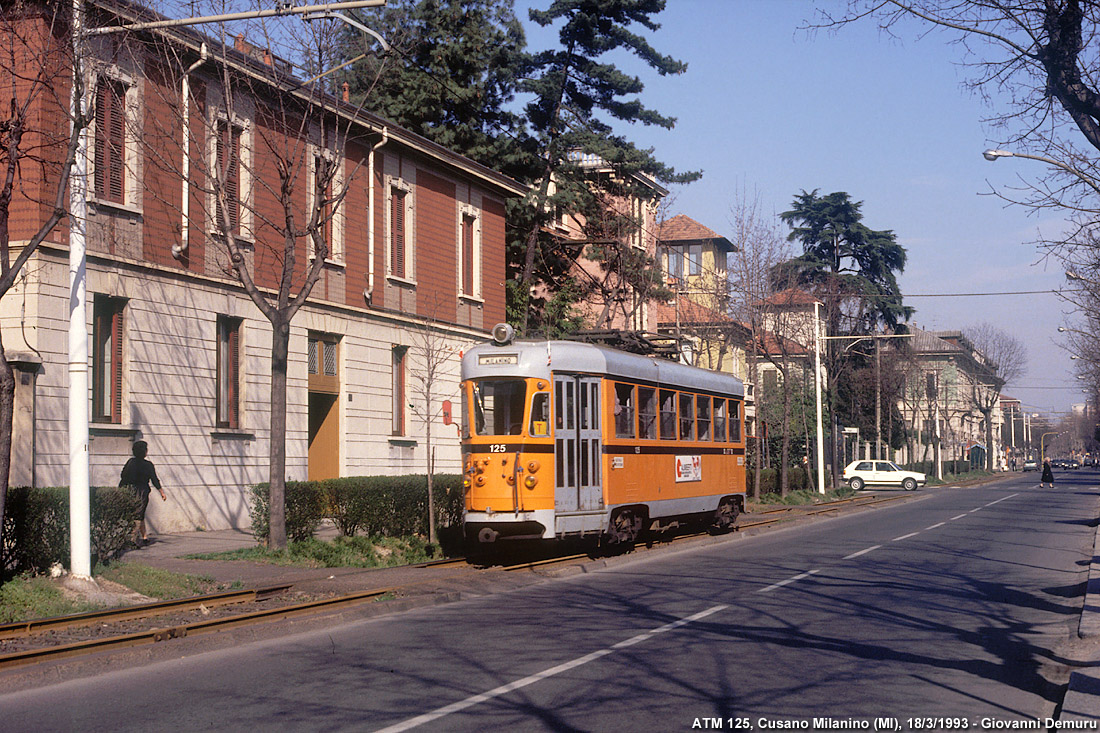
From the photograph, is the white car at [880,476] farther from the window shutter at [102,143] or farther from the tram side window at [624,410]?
the window shutter at [102,143]

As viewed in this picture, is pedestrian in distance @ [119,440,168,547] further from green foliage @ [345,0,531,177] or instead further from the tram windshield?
green foliage @ [345,0,531,177]

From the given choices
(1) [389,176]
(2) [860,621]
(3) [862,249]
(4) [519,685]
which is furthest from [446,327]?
(3) [862,249]

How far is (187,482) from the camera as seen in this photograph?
70.0 feet

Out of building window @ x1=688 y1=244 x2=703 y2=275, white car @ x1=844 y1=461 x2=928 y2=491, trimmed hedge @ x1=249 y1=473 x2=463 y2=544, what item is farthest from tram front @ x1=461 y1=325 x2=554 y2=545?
building window @ x1=688 y1=244 x2=703 y2=275

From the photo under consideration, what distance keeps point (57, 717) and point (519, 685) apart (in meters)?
3.22

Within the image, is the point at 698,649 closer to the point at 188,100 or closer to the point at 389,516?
the point at 389,516

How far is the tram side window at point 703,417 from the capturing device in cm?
2262

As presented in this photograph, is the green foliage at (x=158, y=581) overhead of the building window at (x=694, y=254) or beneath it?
beneath

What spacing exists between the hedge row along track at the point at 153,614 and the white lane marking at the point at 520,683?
393 centimetres

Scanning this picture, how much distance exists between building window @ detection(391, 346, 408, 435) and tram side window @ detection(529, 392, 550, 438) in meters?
11.8

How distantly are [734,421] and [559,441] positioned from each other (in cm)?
888

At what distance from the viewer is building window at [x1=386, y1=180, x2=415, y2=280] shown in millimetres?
28438

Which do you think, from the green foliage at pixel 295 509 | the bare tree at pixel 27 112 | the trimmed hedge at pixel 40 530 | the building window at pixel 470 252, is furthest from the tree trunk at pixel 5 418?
the building window at pixel 470 252

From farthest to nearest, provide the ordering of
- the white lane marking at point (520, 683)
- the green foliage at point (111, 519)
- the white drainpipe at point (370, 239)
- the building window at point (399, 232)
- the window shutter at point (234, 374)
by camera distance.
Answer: the building window at point (399, 232)
the white drainpipe at point (370, 239)
the window shutter at point (234, 374)
the green foliage at point (111, 519)
the white lane marking at point (520, 683)
